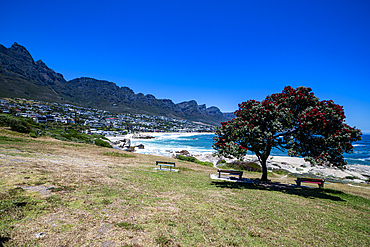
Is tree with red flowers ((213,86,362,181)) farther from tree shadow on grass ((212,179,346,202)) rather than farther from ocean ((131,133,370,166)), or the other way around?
ocean ((131,133,370,166))

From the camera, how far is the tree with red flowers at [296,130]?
11102 millimetres

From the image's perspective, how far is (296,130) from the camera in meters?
12.4

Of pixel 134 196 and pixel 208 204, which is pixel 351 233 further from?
pixel 134 196

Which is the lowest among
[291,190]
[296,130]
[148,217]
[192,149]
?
[192,149]

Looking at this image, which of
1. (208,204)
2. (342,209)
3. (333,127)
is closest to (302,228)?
(208,204)

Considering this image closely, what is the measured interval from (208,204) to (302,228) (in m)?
3.49

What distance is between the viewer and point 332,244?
514 centimetres

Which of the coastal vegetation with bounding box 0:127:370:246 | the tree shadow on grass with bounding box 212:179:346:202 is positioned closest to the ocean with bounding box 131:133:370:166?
the tree shadow on grass with bounding box 212:179:346:202

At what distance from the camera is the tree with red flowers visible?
11.1m

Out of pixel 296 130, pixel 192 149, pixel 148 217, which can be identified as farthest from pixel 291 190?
pixel 192 149

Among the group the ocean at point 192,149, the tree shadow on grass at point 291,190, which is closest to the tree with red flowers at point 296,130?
the tree shadow on grass at point 291,190

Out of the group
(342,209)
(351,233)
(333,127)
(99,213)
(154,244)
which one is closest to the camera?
(154,244)

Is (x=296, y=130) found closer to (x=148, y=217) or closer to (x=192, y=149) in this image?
(x=148, y=217)

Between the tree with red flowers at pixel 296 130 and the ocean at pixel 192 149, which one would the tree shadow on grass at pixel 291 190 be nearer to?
the tree with red flowers at pixel 296 130
